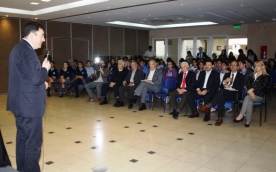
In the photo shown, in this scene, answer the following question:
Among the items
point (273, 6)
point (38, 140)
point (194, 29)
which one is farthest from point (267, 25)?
point (38, 140)

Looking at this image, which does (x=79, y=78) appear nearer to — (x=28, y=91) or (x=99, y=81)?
(x=99, y=81)

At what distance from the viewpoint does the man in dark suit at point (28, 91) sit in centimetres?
240

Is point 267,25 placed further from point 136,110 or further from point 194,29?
point 136,110

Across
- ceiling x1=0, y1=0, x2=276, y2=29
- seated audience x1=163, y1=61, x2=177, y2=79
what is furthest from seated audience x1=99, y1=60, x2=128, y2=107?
ceiling x1=0, y1=0, x2=276, y2=29

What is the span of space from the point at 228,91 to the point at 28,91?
453cm

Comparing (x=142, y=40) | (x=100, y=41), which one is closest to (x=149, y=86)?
(x=100, y=41)

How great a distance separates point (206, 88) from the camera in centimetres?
621


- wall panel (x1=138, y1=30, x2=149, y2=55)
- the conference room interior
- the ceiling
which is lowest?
the conference room interior

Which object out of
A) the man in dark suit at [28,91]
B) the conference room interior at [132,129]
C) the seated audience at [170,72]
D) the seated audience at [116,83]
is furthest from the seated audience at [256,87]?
the man in dark suit at [28,91]

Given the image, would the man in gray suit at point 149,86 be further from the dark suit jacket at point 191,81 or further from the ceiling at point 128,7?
the ceiling at point 128,7

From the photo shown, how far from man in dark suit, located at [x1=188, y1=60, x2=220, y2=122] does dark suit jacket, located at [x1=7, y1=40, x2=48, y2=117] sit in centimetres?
435

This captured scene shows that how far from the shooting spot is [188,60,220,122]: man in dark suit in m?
6.06

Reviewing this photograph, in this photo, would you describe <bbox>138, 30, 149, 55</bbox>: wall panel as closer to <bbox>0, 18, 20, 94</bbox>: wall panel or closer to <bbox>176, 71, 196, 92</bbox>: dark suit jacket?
<bbox>0, 18, 20, 94</bbox>: wall panel

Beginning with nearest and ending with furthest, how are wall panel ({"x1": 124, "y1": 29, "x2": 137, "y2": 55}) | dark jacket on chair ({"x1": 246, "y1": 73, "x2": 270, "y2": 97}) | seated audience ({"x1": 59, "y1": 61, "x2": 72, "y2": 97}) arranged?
dark jacket on chair ({"x1": 246, "y1": 73, "x2": 270, "y2": 97}) → seated audience ({"x1": 59, "y1": 61, "x2": 72, "y2": 97}) → wall panel ({"x1": 124, "y1": 29, "x2": 137, "y2": 55})
